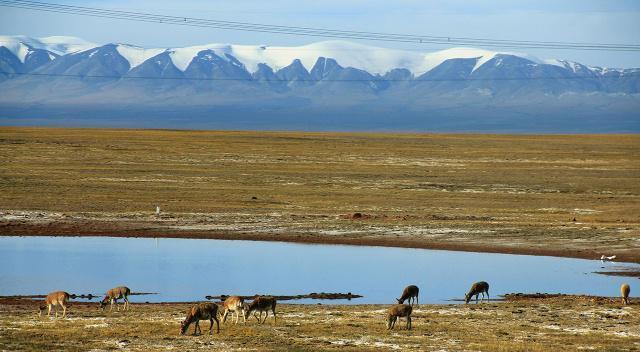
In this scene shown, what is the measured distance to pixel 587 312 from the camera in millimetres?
25781

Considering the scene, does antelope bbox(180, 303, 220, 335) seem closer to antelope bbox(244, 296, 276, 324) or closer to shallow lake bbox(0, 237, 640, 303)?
antelope bbox(244, 296, 276, 324)

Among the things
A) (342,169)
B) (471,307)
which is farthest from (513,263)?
(342,169)

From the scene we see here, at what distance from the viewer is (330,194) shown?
193ft

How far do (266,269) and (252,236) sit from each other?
8950mm

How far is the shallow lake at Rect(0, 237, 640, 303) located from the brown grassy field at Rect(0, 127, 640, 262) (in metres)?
2.11

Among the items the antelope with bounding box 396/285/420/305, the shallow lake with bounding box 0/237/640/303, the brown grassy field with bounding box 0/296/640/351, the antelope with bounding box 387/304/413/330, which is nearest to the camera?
the brown grassy field with bounding box 0/296/640/351

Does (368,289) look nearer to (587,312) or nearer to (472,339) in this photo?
(587,312)

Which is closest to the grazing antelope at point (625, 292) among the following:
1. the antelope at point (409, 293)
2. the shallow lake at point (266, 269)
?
the shallow lake at point (266, 269)

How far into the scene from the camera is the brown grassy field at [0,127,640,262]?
44.2 metres

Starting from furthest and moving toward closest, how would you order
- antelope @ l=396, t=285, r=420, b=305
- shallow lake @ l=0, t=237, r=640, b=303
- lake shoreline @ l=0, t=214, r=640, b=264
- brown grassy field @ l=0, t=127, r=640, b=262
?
brown grassy field @ l=0, t=127, r=640, b=262 → lake shoreline @ l=0, t=214, r=640, b=264 → shallow lake @ l=0, t=237, r=640, b=303 → antelope @ l=396, t=285, r=420, b=305

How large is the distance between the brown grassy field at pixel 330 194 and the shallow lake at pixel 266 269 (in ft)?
6.93

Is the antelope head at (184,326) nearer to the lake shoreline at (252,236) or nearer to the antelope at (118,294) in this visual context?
the antelope at (118,294)

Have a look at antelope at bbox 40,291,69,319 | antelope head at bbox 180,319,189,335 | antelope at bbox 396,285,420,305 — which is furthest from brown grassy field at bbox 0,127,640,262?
antelope head at bbox 180,319,189,335

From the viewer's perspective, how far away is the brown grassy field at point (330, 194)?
44156mm
